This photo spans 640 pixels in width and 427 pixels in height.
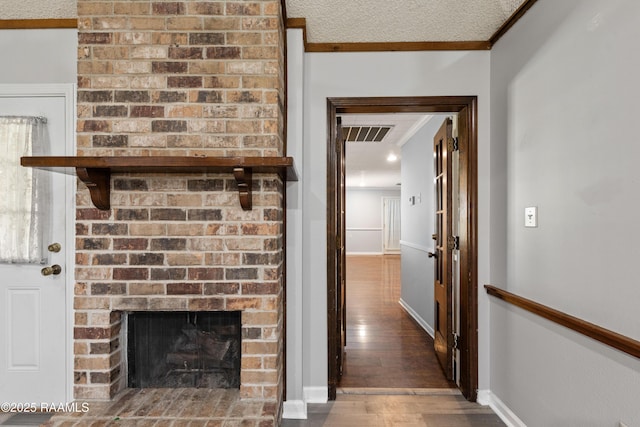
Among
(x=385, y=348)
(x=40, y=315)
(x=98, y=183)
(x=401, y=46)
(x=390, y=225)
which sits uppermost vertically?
(x=401, y=46)

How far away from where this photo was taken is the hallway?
6.63ft

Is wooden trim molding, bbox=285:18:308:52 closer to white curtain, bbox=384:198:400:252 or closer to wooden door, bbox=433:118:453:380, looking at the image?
wooden door, bbox=433:118:453:380

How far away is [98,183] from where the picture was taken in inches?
64.7

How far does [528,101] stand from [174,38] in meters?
1.89

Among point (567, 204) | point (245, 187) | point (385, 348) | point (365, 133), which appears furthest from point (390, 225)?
point (245, 187)

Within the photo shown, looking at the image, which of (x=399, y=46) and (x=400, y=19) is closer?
(x=400, y=19)

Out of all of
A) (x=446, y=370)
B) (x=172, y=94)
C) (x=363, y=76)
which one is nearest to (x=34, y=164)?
(x=172, y=94)

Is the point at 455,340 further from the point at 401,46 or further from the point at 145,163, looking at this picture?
the point at 145,163

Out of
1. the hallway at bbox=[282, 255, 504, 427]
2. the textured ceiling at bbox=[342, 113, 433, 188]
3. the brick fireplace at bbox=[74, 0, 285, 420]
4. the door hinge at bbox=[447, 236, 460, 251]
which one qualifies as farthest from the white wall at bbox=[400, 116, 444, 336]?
the brick fireplace at bbox=[74, 0, 285, 420]

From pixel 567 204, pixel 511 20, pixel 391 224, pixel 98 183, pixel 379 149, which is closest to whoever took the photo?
pixel 567 204

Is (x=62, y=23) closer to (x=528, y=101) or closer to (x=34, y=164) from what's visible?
(x=34, y=164)

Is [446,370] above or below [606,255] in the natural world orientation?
below

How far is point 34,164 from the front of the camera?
149 cm

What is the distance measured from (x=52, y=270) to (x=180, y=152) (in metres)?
1.13
